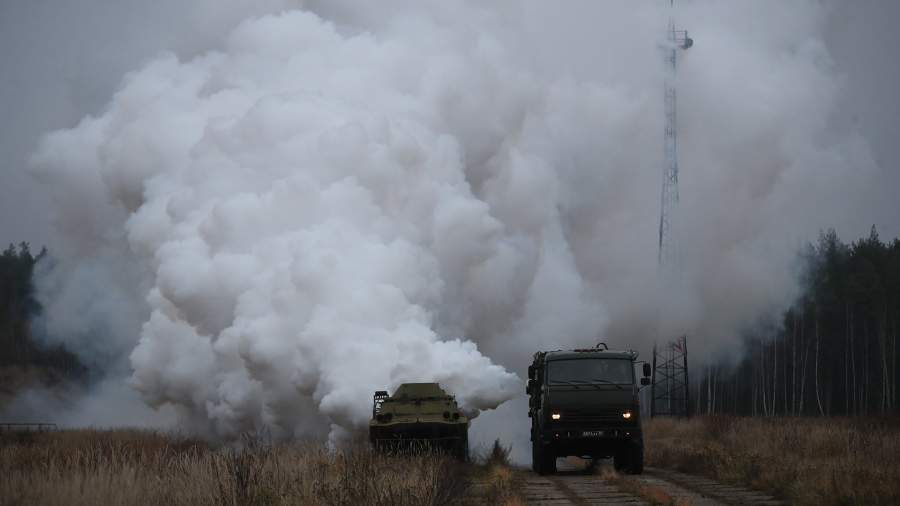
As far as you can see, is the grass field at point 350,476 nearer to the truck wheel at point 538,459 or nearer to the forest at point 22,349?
the truck wheel at point 538,459

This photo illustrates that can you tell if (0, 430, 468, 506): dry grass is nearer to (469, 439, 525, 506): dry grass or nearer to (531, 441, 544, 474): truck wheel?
(469, 439, 525, 506): dry grass

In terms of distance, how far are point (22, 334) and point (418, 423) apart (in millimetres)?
76717

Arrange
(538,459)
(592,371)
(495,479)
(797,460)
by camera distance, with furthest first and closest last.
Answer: (538,459), (592,371), (797,460), (495,479)

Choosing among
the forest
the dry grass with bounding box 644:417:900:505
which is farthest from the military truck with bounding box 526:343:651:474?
the forest

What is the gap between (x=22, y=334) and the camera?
328 ft

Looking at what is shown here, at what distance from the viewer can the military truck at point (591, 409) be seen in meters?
29.9

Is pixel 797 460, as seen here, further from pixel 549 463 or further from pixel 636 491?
pixel 549 463

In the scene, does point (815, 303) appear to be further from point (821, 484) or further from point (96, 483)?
point (96, 483)

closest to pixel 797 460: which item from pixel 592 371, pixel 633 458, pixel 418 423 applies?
pixel 633 458

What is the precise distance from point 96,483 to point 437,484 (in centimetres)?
571

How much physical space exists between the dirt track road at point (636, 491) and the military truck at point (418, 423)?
3.56 meters

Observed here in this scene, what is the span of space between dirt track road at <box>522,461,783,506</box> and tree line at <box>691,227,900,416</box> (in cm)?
5879

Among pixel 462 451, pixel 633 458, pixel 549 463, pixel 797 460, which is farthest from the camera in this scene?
pixel 462 451

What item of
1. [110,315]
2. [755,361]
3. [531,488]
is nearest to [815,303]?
[755,361]
